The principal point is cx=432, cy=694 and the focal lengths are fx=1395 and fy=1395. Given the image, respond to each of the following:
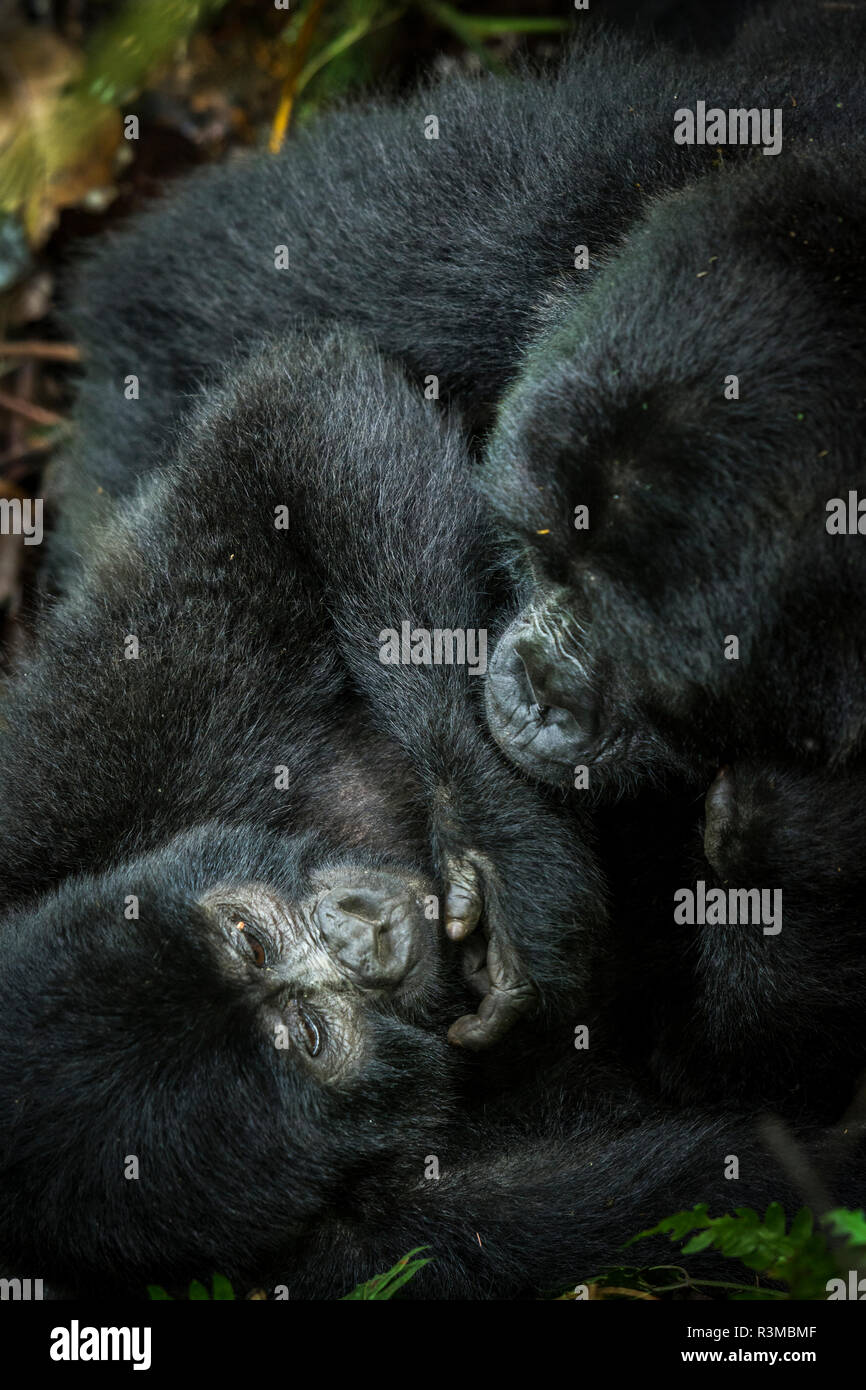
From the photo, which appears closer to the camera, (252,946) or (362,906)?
(252,946)

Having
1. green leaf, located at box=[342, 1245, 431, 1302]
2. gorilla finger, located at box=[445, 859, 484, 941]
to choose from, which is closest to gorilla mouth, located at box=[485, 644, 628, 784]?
gorilla finger, located at box=[445, 859, 484, 941]

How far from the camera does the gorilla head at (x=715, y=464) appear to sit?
320cm

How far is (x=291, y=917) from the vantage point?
12.6 ft

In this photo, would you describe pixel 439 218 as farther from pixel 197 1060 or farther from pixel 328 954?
pixel 197 1060

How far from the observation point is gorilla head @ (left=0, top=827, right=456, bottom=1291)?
3.49 m

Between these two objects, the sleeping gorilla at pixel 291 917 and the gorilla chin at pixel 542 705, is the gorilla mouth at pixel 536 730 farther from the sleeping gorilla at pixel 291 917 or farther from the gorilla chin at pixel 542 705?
the sleeping gorilla at pixel 291 917

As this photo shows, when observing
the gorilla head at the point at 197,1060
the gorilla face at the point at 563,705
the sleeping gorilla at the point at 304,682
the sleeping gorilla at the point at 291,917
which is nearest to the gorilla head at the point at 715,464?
the gorilla face at the point at 563,705

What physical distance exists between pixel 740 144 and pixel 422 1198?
10.1 ft

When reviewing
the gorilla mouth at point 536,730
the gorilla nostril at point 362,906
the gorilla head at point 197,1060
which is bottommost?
the gorilla head at point 197,1060

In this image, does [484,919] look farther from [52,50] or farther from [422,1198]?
[52,50]

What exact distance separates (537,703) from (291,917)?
3.02 ft

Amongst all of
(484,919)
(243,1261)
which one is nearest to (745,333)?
(484,919)

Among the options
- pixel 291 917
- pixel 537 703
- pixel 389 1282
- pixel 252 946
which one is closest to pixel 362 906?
pixel 291 917

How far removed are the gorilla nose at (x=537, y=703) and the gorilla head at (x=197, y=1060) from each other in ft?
1.94
